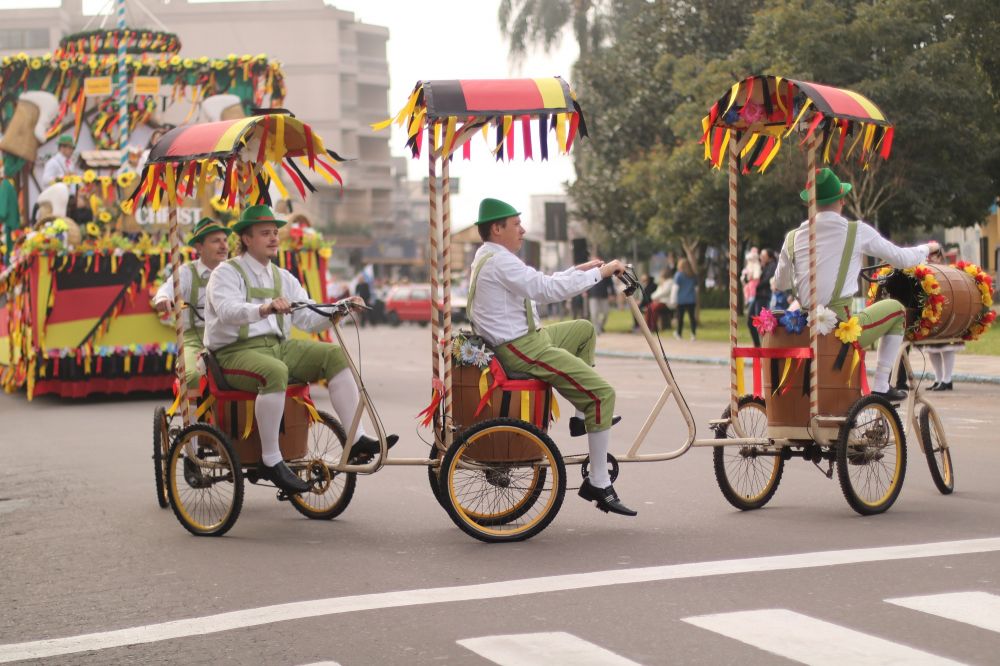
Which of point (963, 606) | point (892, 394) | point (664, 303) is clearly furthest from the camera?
point (664, 303)

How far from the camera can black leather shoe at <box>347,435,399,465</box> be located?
8.79 metres

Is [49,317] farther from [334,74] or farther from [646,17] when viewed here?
→ [334,74]

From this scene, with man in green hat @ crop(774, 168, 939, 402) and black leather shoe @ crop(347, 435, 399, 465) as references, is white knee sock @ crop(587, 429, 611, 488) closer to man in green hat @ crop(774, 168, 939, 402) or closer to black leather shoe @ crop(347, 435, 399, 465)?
black leather shoe @ crop(347, 435, 399, 465)

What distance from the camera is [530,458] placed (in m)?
8.31

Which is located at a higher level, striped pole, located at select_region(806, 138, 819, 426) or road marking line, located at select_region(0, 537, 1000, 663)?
striped pole, located at select_region(806, 138, 819, 426)

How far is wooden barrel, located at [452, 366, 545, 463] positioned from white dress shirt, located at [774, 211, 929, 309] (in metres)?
1.85

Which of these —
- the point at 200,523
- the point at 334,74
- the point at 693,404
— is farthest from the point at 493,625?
the point at 334,74

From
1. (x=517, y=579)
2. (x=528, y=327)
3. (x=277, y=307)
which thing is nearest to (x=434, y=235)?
(x=528, y=327)

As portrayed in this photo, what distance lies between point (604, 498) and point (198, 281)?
10.7 feet

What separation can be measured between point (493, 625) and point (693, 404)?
10975mm

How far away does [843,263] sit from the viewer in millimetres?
9078

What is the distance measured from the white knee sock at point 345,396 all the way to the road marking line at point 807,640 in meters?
3.15

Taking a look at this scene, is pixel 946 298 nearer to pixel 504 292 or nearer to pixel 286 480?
pixel 504 292

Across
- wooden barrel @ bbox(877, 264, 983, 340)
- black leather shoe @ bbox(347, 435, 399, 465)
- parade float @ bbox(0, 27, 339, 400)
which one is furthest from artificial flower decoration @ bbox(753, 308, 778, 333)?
parade float @ bbox(0, 27, 339, 400)
